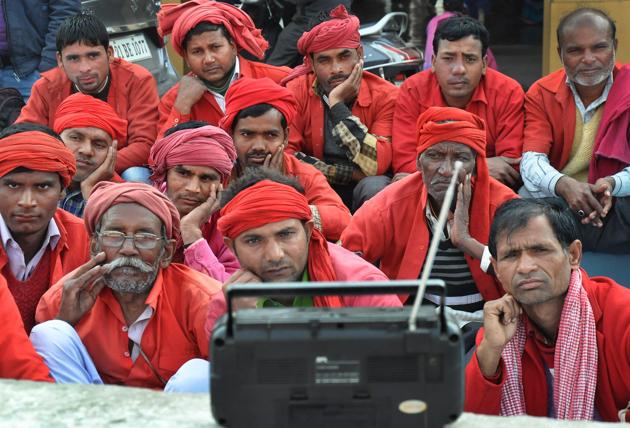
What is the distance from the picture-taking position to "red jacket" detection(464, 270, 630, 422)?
368 cm

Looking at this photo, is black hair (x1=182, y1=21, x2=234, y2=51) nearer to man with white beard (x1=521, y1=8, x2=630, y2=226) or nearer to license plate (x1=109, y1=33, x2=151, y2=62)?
license plate (x1=109, y1=33, x2=151, y2=62)

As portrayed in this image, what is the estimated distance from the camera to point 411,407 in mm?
2383

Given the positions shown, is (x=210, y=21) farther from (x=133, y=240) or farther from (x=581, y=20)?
(x=133, y=240)

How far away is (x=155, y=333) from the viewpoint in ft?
13.6

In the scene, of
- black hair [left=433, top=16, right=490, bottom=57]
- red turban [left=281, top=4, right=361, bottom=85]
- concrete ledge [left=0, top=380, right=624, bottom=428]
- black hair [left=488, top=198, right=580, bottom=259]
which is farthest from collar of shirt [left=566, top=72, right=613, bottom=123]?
concrete ledge [left=0, top=380, right=624, bottom=428]

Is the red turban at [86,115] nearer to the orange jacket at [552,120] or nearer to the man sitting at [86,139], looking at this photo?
the man sitting at [86,139]

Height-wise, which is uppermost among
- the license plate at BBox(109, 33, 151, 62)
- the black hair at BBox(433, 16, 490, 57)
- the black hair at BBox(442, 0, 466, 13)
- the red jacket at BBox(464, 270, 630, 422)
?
the black hair at BBox(442, 0, 466, 13)

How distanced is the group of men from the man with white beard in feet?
0.03

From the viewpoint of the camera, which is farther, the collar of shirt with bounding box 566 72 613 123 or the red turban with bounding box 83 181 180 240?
the collar of shirt with bounding box 566 72 613 123

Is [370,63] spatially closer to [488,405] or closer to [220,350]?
[488,405]

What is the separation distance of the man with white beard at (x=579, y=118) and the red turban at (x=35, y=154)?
2.39 meters

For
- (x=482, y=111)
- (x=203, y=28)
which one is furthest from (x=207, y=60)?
(x=482, y=111)

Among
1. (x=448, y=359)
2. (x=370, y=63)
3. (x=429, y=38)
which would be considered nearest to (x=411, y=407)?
(x=448, y=359)

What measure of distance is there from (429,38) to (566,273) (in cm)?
511
